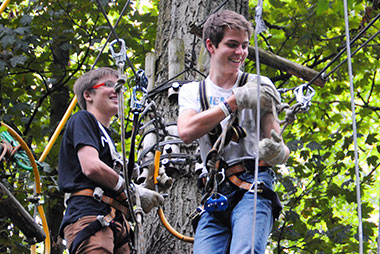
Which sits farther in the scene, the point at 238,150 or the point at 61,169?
the point at 61,169

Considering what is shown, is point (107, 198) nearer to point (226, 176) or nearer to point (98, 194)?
point (98, 194)

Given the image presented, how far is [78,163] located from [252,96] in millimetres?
920

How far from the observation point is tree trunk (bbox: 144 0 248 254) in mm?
3789

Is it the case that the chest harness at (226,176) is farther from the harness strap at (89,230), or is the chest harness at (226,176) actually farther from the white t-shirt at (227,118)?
the harness strap at (89,230)

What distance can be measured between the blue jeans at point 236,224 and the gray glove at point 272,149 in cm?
15

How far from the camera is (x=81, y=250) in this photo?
2828 mm

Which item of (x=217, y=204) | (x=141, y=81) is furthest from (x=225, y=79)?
(x=217, y=204)

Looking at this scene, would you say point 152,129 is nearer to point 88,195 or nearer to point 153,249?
point 153,249

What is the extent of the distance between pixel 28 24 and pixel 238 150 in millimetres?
3988

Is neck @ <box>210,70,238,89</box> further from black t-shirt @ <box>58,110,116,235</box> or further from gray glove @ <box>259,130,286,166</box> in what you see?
black t-shirt @ <box>58,110,116,235</box>

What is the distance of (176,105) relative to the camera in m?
4.33

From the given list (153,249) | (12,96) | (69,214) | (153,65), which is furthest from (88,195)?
(12,96)

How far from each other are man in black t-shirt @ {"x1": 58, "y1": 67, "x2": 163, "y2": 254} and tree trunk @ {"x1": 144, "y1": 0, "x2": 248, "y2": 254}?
2.02 ft

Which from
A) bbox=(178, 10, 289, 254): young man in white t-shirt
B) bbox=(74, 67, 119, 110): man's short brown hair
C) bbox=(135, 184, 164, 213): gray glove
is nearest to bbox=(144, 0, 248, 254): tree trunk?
bbox=(135, 184, 164, 213): gray glove
